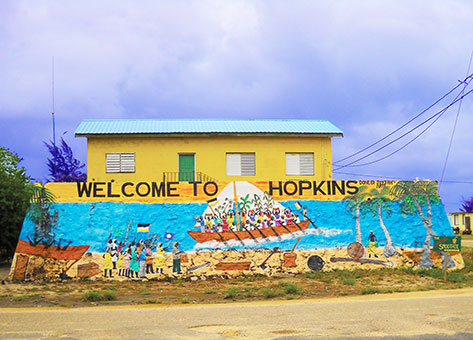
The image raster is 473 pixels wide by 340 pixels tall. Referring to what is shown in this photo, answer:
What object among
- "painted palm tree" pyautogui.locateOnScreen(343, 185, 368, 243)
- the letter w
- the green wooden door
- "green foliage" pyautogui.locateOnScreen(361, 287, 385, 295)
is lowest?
"green foliage" pyautogui.locateOnScreen(361, 287, 385, 295)

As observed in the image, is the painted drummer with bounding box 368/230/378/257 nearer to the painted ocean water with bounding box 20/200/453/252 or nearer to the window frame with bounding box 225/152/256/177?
the painted ocean water with bounding box 20/200/453/252

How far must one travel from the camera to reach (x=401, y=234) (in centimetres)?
2097

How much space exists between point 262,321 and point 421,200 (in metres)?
12.5

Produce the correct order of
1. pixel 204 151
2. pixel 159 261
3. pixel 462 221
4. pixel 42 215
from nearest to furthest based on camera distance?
pixel 42 215
pixel 159 261
pixel 204 151
pixel 462 221

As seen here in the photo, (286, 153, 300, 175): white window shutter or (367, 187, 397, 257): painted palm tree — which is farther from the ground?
(286, 153, 300, 175): white window shutter

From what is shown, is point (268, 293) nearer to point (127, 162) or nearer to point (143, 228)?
point (143, 228)

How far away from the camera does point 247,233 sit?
2017 centimetres

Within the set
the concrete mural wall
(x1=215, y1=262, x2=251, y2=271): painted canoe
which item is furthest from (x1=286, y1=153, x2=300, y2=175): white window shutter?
(x1=215, y1=262, x2=251, y2=271): painted canoe

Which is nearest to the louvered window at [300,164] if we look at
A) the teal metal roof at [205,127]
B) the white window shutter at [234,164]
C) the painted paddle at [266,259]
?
the teal metal roof at [205,127]

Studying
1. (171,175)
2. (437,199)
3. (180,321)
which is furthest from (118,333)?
(171,175)

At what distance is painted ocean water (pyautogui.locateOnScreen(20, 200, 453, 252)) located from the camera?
63.9ft

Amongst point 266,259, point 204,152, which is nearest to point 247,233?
point 266,259

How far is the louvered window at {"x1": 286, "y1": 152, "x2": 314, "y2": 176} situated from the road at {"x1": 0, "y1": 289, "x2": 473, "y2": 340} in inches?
658

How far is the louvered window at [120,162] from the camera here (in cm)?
2977
